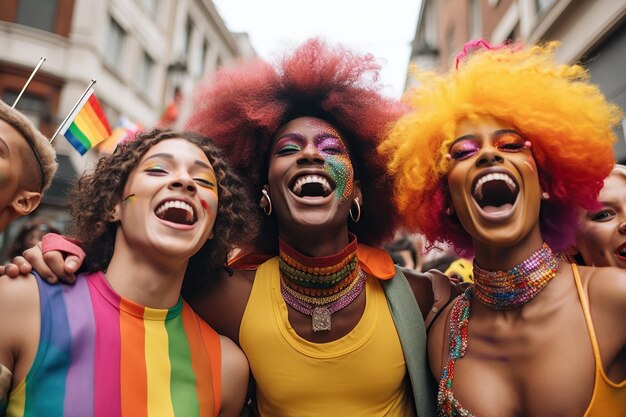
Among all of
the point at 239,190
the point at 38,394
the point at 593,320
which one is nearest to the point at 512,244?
the point at 593,320

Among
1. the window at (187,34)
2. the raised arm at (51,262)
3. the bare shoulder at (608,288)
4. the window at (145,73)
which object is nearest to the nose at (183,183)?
the raised arm at (51,262)

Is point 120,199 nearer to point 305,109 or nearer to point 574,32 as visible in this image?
point 305,109

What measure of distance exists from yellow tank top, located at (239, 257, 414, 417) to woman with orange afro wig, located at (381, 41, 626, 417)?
0.82ft

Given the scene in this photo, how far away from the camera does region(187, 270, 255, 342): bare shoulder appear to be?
249 centimetres

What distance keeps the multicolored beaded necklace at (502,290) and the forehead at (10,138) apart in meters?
2.07

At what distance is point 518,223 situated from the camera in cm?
207

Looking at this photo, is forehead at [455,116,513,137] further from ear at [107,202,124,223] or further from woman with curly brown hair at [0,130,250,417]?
ear at [107,202,124,223]

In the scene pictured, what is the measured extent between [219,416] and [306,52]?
6.98 ft

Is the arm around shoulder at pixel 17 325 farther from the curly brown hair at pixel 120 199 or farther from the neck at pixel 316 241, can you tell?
the neck at pixel 316 241

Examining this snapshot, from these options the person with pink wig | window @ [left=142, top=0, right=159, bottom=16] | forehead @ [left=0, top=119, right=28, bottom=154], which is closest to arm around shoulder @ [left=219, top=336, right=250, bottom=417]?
forehead @ [left=0, top=119, right=28, bottom=154]

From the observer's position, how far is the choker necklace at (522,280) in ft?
6.75

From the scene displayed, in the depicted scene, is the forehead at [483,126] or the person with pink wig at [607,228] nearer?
the forehead at [483,126]

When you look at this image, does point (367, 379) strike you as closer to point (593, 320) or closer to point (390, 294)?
point (390, 294)

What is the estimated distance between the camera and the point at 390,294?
260cm
